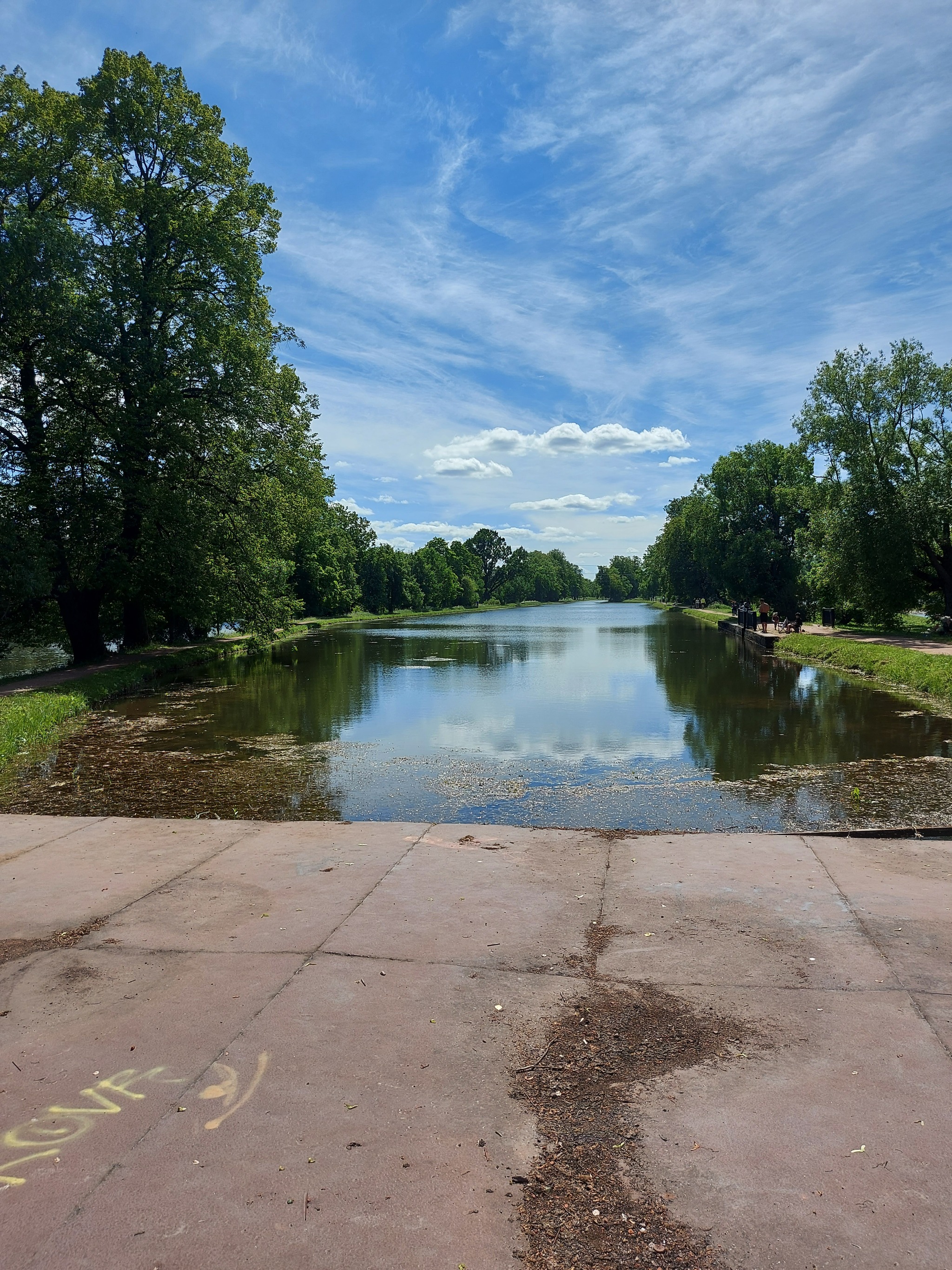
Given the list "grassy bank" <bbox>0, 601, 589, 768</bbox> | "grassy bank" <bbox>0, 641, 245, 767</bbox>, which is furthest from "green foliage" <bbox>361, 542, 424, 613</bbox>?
"grassy bank" <bbox>0, 641, 245, 767</bbox>

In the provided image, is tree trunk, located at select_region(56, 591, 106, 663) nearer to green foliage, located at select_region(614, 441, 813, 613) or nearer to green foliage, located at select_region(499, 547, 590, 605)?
green foliage, located at select_region(614, 441, 813, 613)

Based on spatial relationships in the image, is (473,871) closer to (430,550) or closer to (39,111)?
(39,111)

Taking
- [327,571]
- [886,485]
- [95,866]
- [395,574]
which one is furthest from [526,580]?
[95,866]

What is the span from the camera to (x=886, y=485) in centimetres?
3250

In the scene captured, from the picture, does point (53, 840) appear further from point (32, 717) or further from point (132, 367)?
point (132, 367)

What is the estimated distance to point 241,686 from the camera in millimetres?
22172

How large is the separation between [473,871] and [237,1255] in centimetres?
374

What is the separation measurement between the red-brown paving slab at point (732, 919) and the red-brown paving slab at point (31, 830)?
16.3 ft

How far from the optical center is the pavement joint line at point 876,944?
3699mm

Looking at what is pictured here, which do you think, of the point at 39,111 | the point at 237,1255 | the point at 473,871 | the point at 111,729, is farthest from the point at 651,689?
the point at 39,111

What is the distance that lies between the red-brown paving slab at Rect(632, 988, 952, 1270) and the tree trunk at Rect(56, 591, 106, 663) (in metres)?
23.7

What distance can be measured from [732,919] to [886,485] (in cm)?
3216

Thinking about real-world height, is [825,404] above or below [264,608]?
above

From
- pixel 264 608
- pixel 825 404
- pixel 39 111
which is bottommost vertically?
pixel 264 608
